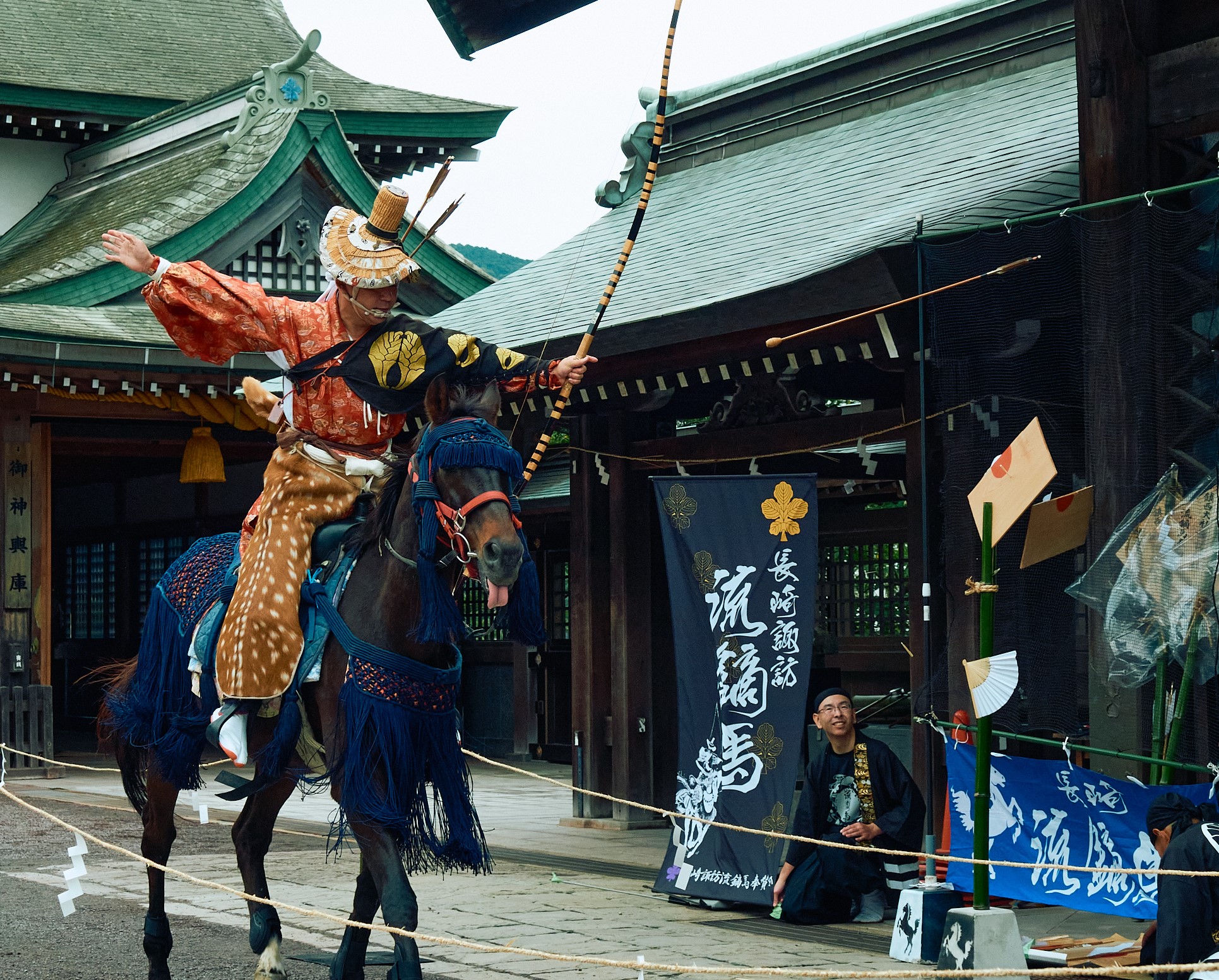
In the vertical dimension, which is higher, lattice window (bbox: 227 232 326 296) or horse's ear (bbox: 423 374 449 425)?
lattice window (bbox: 227 232 326 296)

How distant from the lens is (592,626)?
1098 cm

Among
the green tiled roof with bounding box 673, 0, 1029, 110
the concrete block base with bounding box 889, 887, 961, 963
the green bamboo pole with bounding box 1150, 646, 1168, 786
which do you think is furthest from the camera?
the green tiled roof with bounding box 673, 0, 1029, 110

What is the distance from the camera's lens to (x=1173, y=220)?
602cm

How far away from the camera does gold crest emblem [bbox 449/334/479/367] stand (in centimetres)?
572

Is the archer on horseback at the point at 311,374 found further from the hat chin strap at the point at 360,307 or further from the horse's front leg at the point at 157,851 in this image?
→ the horse's front leg at the point at 157,851

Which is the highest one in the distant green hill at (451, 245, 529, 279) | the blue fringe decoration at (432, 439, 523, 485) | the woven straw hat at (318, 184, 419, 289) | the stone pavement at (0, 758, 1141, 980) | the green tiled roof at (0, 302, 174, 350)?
the distant green hill at (451, 245, 529, 279)

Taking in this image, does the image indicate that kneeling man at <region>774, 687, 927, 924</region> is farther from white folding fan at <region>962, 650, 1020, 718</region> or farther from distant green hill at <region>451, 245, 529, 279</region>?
distant green hill at <region>451, 245, 529, 279</region>

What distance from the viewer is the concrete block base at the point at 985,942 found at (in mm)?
5391

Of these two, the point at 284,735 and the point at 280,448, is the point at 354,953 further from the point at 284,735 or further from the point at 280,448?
the point at 280,448

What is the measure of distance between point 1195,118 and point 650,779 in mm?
6001

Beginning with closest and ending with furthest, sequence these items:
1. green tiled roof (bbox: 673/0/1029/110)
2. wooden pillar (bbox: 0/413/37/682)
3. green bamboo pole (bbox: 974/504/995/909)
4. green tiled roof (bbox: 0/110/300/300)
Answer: green bamboo pole (bbox: 974/504/995/909) → green tiled roof (bbox: 673/0/1029/110) → wooden pillar (bbox: 0/413/37/682) → green tiled roof (bbox: 0/110/300/300)

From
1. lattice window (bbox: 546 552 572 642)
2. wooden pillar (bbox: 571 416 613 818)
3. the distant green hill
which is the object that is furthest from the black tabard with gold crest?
the distant green hill

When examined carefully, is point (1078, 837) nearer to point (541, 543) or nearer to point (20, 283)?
point (541, 543)

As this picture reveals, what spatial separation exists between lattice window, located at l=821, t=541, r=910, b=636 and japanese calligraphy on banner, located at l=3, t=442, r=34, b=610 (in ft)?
25.0
